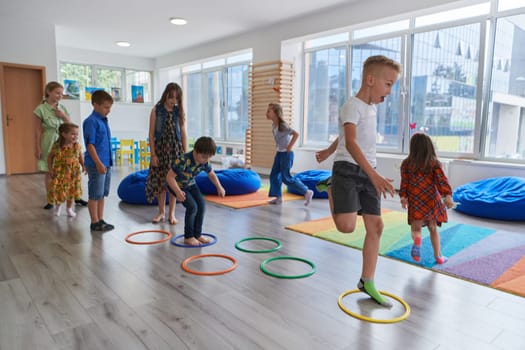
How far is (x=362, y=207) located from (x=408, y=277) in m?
0.72

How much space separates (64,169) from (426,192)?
3411 millimetres

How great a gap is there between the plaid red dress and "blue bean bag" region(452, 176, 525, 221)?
67.4 inches

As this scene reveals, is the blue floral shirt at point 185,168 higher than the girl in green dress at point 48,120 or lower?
lower

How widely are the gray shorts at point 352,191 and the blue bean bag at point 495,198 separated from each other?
2669mm

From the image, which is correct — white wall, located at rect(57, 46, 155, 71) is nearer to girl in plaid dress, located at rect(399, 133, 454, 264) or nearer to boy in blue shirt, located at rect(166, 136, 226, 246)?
boy in blue shirt, located at rect(166, 136, 226, 246)

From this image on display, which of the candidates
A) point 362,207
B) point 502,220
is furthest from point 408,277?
point 502,220

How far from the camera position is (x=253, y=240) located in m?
3.19

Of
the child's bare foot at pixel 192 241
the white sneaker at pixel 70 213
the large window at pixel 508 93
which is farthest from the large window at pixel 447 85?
the white sneaker at pixel 70 213

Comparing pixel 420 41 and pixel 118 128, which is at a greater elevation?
pixel 420 41

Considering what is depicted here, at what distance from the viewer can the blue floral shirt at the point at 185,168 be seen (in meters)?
2.79

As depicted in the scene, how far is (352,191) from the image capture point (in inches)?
76.6

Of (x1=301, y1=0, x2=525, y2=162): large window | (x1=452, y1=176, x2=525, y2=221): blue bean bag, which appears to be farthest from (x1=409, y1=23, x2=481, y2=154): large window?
(x1=452, y1=176, x2=525, y2=221): blue bean bag

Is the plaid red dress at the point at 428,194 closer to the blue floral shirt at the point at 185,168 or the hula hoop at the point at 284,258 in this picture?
the hula hoop at the point at 284,258

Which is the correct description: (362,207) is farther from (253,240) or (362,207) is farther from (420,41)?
(420,41)
